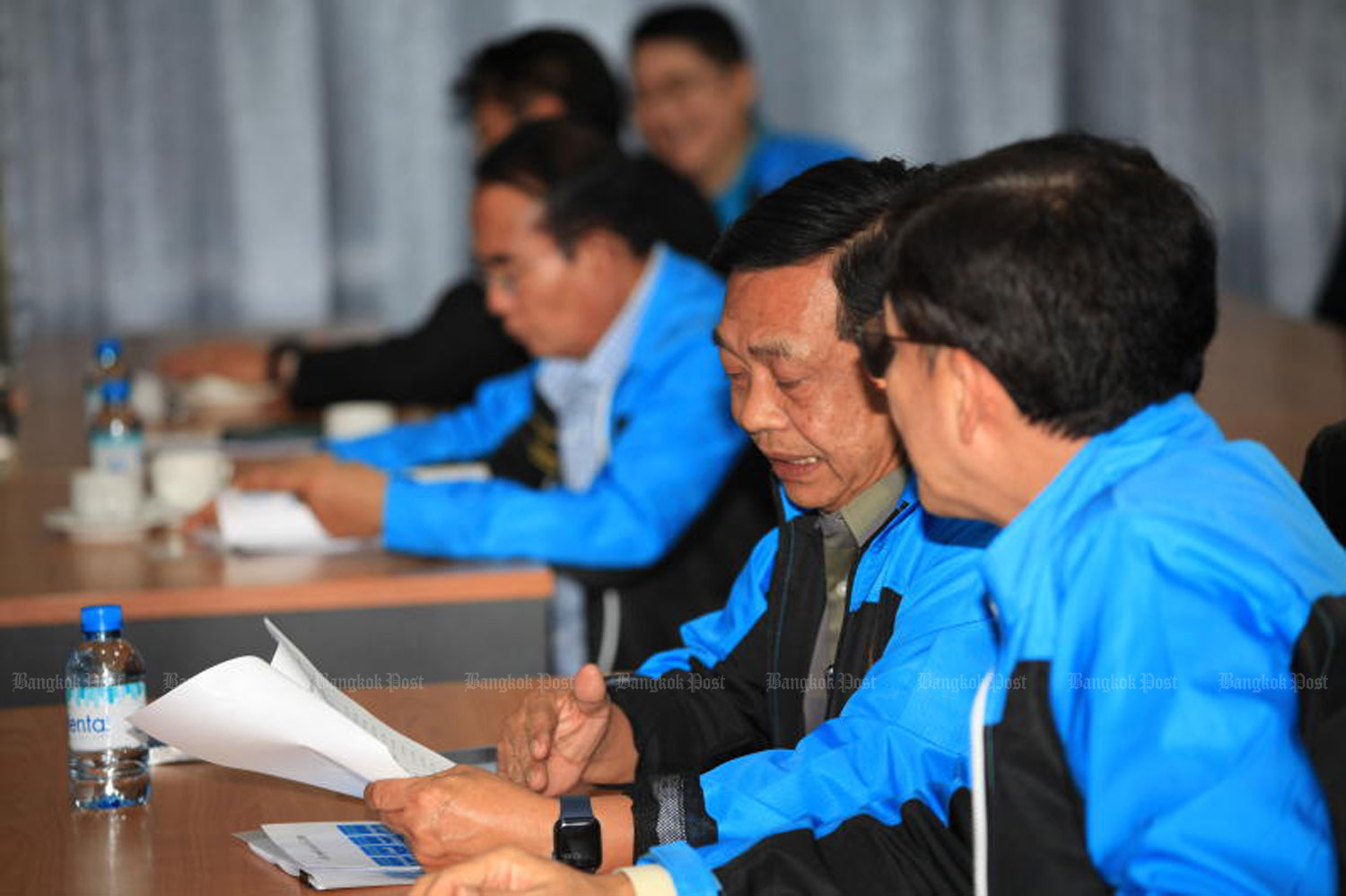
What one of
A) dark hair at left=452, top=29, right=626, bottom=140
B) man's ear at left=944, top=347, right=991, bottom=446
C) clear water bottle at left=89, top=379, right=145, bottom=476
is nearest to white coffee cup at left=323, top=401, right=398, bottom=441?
clear water bottle at left=89, top=379, right=145, bottom=476

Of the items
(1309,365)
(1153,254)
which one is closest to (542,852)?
(1153,254)

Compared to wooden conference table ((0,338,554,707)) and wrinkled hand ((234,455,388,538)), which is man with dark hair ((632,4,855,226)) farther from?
wooden conference table ((0,338,554,707))

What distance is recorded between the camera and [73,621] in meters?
1.91

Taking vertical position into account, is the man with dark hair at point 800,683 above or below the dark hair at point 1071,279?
below

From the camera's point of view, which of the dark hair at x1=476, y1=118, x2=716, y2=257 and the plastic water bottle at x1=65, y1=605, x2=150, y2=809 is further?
the dark hair at x1=476, y1=118, x2=716, y2=257

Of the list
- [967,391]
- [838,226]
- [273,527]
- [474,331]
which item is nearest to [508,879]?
[967,391]

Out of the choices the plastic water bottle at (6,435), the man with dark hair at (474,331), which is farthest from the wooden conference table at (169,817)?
the man with dark hair at (474,331)

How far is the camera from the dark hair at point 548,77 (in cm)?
339

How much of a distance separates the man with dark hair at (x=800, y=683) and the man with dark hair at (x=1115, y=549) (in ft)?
0.62

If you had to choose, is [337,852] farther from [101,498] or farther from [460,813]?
[101,498]

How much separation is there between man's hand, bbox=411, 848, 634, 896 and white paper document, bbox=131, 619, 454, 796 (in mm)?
234

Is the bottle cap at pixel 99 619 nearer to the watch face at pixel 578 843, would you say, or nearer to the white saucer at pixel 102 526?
the watch face at pixel 578 843

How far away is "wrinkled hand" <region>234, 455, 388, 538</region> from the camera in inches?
86.7

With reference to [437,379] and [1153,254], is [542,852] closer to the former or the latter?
[1153,254]
